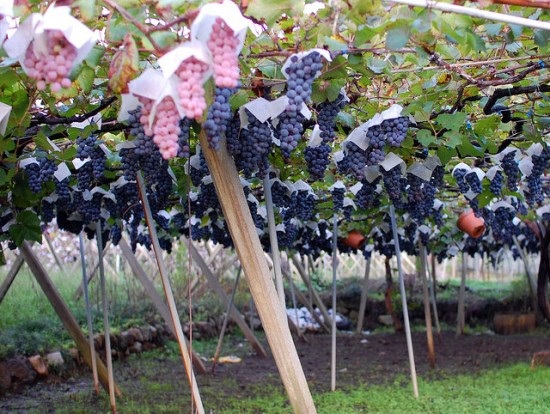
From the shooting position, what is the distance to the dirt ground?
251 inches

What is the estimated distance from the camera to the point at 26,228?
450 centimetres

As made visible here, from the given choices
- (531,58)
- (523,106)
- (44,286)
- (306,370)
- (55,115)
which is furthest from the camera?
(306,370)

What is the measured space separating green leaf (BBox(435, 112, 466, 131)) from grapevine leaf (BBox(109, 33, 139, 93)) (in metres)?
2.00

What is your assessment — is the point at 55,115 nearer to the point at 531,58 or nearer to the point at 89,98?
the point at 89,98

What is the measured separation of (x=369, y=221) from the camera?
8.37 meters

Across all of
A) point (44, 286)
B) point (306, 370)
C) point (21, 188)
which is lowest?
point (306, 370)

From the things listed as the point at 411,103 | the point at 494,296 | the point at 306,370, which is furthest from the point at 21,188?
the point at 494,296

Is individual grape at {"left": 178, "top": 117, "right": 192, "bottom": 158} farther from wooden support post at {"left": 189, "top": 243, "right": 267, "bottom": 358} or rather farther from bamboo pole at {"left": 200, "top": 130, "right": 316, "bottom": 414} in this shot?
wooden support post at {"left": 189, "top": 243, "right": 267, "bottom": 358}

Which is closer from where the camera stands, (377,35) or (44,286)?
(377,35)

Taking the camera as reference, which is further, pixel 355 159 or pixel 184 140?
pixel 355 159

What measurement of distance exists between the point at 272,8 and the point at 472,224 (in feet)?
18.7

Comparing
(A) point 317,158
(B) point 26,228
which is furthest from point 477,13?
(B) point 26,228

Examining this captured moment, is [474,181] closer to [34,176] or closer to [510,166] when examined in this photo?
[510,166]

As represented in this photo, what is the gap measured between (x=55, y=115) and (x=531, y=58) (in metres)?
2.07
